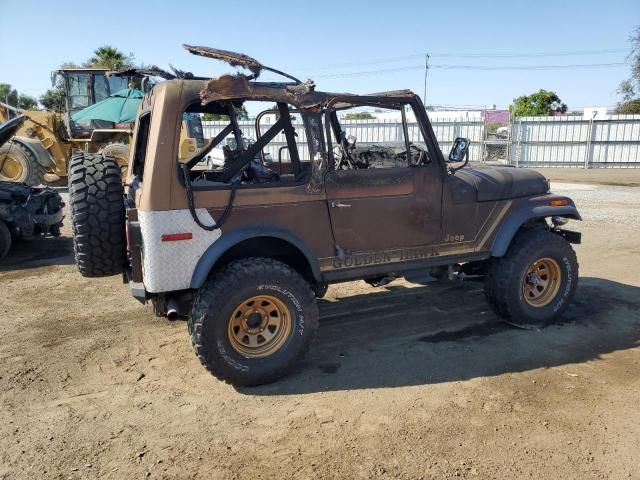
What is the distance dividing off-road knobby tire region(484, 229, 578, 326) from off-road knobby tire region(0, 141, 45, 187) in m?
12.2

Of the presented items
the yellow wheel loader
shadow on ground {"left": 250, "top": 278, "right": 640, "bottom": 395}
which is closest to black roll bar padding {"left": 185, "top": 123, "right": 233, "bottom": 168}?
shadow on ground {"left": 250, "top": 278, "right": 640, "bottom": 395}

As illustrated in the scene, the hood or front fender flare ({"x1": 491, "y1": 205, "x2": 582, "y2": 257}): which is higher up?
the hood

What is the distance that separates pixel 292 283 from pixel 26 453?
1965mm

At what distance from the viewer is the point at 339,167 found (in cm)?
420

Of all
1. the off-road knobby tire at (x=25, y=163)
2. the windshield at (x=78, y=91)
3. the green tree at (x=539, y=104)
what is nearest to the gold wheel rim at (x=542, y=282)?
the off-road knobby tire at (x=25, y=163)

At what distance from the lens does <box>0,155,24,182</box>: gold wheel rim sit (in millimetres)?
13250

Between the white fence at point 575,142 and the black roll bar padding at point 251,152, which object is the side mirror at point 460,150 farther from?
the white fence at point 575,142

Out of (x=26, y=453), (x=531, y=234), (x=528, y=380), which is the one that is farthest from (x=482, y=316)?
(x=26, y=453)

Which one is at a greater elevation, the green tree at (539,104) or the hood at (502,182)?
the green tree at (539,104)

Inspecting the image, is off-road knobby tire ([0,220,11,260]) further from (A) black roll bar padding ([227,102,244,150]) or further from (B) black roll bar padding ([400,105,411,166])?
(B) black roll bar padding ([400,105,411,166])

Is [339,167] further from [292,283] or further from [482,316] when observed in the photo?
[482,316]

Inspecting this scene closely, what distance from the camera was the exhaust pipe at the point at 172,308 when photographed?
3.72 m

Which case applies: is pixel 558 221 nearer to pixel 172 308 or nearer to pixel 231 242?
pixel 231 242

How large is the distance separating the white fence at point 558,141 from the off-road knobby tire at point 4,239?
16544 millimetres
